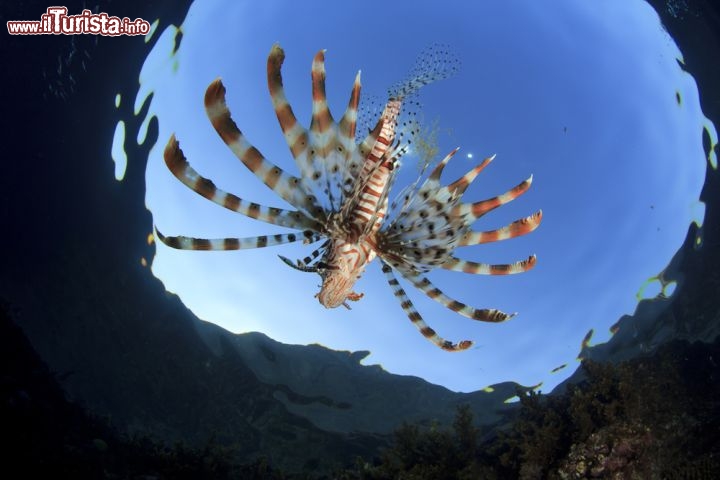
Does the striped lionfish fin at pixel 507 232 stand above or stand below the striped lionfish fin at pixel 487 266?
above

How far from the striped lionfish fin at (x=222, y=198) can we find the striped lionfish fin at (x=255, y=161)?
0.11 meters

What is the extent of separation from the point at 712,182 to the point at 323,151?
425 inches

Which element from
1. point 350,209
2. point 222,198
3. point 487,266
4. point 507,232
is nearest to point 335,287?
point 350,209

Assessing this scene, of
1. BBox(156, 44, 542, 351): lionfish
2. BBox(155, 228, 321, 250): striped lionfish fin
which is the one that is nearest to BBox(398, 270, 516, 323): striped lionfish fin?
BBox(156, 44, 542, 351): lionfish

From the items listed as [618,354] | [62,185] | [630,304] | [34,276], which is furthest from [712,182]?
[34,276]

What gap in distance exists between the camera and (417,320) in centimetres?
471

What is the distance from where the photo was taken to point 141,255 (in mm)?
13359

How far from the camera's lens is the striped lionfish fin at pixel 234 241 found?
3812 mm

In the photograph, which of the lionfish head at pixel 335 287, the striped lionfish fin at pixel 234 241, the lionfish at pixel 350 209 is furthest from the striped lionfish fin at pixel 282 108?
the lionfish head at pixel 335 287

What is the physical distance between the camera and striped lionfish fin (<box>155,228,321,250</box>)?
3.81m

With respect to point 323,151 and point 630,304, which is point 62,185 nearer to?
point 323,151

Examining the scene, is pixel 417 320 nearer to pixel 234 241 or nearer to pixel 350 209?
pixel 350 209

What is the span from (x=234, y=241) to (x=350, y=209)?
113 centimetres

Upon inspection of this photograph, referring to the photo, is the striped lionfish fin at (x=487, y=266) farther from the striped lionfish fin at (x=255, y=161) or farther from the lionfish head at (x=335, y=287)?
the striped lionfish fin at (x=255, y=161)
